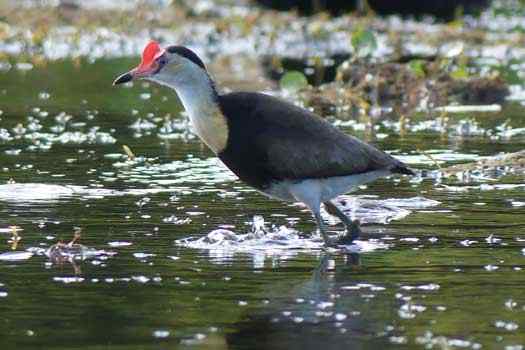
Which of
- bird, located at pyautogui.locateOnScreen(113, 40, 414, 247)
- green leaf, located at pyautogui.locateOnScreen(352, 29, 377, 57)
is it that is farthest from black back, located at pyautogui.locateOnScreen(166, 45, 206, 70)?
green leaf, located at pyautogui.locateOnScreen(352, 29, 377, 57)

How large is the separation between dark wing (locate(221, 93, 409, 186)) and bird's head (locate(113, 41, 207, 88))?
285mm

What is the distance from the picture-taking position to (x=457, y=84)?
20094 mm

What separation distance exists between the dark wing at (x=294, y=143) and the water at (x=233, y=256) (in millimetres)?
513

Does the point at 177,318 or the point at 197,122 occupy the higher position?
the point at 197,122

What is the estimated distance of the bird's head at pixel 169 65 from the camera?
34.5 ft

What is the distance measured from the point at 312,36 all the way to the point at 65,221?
17042 mm

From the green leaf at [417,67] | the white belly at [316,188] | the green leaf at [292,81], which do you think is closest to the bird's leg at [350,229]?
the white belly at [316,188]

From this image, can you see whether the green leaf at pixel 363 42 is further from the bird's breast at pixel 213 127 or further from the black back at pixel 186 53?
the bird's breast at pixel 213 127

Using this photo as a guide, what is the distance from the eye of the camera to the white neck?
10.4 meters

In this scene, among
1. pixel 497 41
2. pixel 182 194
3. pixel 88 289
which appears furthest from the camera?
pixel 497 41

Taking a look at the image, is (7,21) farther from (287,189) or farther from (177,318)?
(177,318)

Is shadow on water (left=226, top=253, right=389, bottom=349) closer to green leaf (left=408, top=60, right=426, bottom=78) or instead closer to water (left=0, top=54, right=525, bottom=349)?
water (left=0, top=54, right=525, bottom=349)

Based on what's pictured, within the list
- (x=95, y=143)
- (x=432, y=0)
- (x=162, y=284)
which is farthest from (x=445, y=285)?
(x=432, y=0)

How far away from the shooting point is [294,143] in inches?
413
